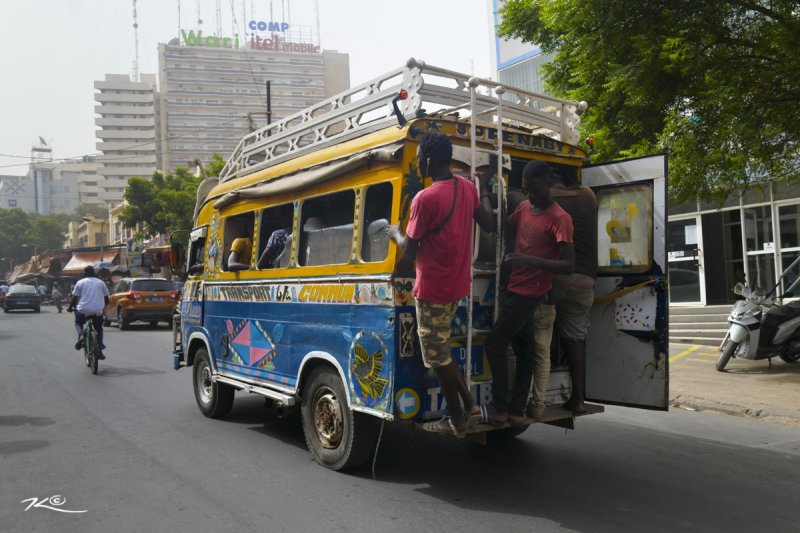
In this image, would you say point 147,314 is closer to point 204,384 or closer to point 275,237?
point 204,384

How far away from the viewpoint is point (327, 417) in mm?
5094

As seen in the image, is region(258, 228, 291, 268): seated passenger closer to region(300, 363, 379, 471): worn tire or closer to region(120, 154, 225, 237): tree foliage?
region(300, 363, 379, 471): worn tire

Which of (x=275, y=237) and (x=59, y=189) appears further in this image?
(x=59, y=189)

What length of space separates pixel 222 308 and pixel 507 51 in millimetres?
18829

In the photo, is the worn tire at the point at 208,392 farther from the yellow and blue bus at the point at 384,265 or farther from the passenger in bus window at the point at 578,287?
the passenger in bus window at the point at 578,287

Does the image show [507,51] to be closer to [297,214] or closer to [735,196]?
[735,196]

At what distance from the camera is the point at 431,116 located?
178 inches

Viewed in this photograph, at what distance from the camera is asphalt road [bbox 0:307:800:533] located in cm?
407

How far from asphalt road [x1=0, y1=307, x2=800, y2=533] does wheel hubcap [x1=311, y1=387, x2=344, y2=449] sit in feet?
0.83

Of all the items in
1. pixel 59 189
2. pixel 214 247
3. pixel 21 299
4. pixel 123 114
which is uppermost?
pixel 123 114

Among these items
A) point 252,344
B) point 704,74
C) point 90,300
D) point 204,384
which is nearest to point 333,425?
point 252,344

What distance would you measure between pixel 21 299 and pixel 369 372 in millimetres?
37431

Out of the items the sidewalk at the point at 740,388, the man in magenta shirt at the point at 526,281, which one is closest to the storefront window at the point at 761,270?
the sidewalk at the point at 740,388

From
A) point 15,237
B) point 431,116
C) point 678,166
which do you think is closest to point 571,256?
point 431,116
